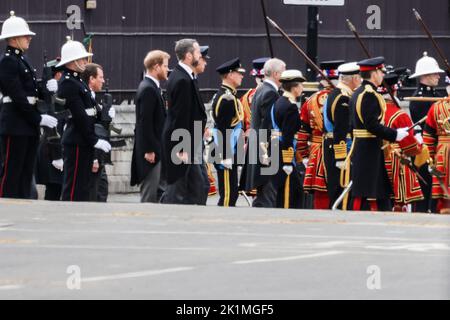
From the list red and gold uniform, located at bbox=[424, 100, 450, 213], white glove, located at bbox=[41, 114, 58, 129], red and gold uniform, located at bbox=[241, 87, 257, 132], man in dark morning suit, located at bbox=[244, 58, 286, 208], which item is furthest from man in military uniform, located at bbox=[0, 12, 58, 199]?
red and gold uniform, located at bbox=[424, 100, 450, 213]

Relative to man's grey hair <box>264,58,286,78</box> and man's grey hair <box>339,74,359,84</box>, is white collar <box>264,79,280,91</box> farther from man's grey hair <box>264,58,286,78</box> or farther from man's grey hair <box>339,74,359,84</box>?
man's grey hair <box>339,74,359,84</box>

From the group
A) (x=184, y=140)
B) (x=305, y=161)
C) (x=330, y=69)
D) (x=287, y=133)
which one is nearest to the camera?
(x=184, y=140)

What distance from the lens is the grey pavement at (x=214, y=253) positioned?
10.2m

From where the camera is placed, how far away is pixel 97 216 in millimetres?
14203

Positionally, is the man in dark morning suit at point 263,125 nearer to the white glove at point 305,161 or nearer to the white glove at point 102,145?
the white glove at point 305,161

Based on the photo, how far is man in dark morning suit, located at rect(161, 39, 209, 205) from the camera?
16.5 meters

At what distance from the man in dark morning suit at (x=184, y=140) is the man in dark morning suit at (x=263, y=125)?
2.05 meters

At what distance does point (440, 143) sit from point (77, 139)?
4578 millimetres

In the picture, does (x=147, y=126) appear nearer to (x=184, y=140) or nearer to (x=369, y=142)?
(x=184, y=140)

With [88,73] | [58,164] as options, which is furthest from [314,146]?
[58,164]

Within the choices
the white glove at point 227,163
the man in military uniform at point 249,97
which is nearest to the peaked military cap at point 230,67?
the man in military uniform at point 249,97

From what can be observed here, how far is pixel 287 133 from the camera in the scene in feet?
61.9
